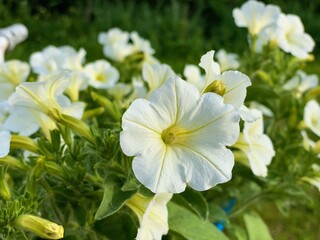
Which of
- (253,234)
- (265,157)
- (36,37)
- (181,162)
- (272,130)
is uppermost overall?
(181,162)

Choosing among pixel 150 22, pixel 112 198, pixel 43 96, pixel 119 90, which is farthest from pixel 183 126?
pixel 150 22

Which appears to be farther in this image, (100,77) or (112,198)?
(100,77)

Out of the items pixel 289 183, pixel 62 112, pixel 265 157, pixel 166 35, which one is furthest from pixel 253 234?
pixel 166 35

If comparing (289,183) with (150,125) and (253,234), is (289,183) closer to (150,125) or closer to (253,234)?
(253,234)

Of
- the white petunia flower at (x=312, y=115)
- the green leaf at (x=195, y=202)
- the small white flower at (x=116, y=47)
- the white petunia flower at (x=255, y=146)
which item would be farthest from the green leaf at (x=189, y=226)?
the small white flower at (x=116, y=47)

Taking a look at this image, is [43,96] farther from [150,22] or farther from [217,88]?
[150,22]

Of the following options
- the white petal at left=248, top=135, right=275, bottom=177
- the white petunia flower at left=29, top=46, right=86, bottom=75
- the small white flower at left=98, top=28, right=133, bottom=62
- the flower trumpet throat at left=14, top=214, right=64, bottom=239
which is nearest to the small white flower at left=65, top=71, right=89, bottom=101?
the white petunia flower at left=29, top=46, right=86, bottom=75

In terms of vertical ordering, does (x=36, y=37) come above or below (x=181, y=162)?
below
